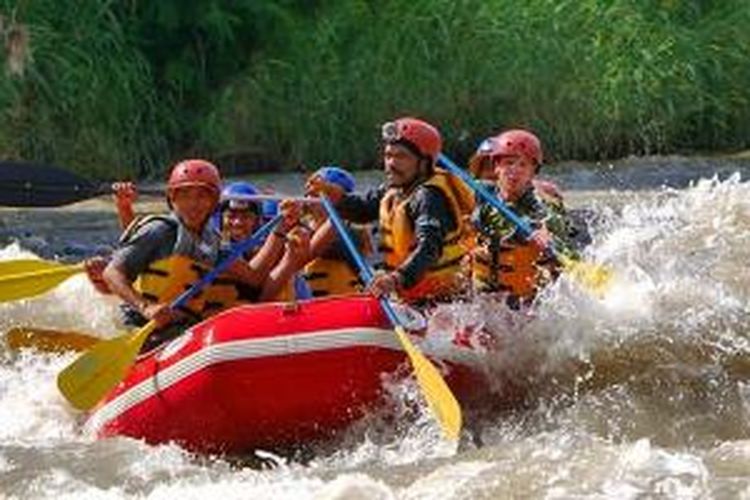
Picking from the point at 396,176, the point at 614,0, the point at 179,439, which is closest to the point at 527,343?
the point at 396,176

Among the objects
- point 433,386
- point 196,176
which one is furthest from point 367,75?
point 433,386

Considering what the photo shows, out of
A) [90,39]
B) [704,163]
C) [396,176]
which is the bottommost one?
[704,163]

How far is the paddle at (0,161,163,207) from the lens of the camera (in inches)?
330

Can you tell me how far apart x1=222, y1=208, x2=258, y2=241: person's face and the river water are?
1.00 metres

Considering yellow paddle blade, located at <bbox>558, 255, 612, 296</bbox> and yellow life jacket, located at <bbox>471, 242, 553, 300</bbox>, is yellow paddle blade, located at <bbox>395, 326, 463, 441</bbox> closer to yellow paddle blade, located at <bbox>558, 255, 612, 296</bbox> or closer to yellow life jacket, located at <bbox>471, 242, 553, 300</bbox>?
yellow paddle blade, located at <bbox>558, 255, 612, 296</bbox>

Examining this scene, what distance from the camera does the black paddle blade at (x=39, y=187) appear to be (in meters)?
8.39

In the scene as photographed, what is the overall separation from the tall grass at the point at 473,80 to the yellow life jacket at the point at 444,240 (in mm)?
8281

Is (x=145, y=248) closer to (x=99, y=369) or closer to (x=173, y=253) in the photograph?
(x=173, y=253)

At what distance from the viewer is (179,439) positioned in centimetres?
660

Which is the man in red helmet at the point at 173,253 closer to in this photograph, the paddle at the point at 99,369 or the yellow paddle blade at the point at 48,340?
the paddle at the point at 99,369

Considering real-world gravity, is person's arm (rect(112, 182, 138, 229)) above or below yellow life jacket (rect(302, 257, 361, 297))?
above

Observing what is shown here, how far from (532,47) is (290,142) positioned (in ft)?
8.17

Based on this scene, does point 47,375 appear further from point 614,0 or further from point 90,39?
point 614,0

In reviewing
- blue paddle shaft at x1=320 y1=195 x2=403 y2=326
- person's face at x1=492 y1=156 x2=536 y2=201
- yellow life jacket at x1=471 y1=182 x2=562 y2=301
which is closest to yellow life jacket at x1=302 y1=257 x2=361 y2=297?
blue paddle shaft at x1=320 y1=195 x2=403 y2=326
